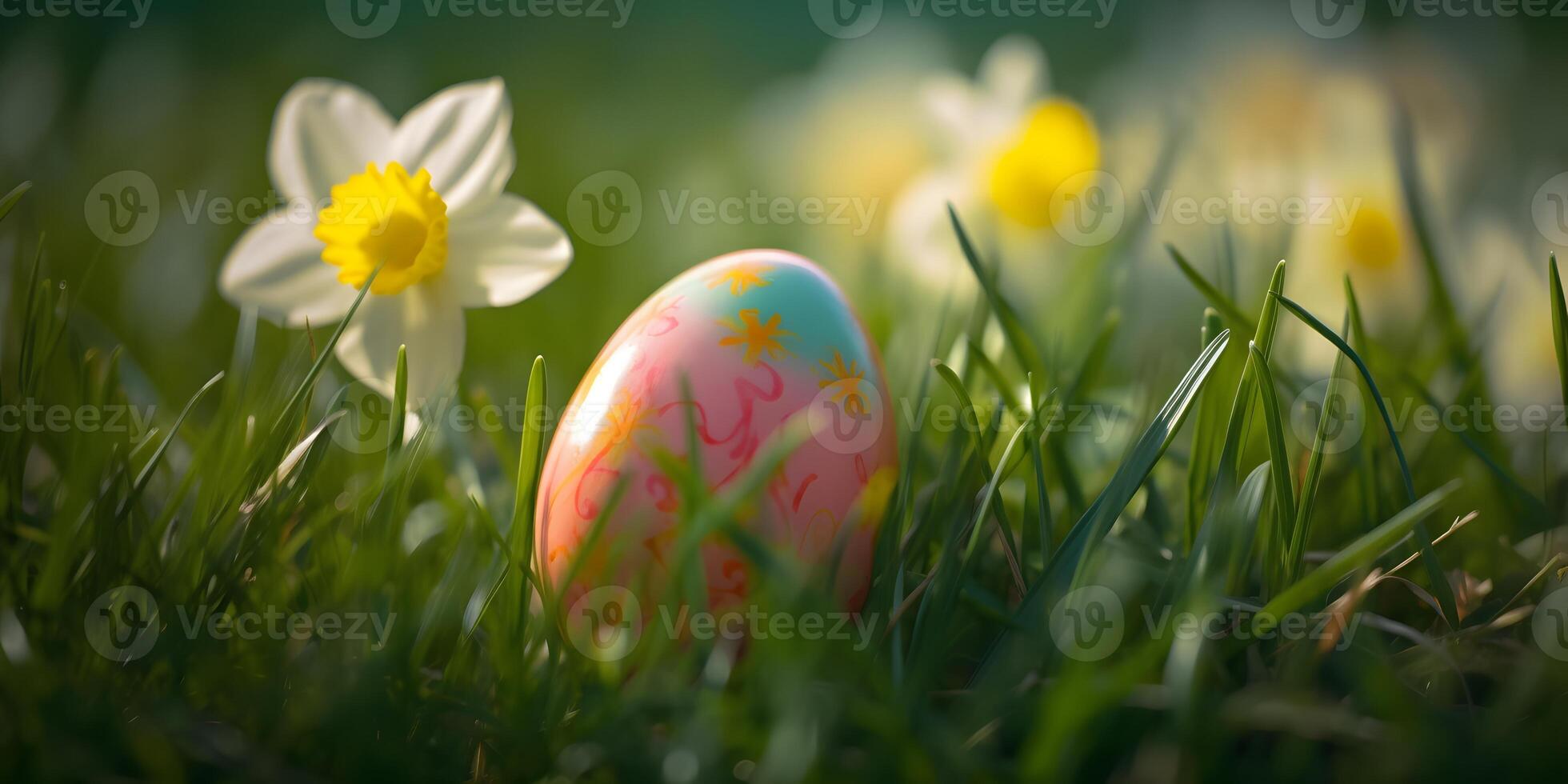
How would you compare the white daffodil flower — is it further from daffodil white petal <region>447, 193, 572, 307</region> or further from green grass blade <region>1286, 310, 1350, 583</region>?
green grass blade <region>1286, 310, 1350, 583</region>

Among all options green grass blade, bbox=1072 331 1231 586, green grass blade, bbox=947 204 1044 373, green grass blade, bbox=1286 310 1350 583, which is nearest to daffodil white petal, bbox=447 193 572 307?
green grass blade, bbox=947 204 1044 373

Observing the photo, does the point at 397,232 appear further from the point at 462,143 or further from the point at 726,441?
the point at 726,441

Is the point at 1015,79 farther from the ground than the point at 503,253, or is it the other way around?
the point at 1015,79

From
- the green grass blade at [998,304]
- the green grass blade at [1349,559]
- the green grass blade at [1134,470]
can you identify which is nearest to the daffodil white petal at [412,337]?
the green grass blade at [998,304]

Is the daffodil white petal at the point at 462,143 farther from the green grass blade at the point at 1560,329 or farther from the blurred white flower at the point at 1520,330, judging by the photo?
the blurred white flower at the point at 1520,330

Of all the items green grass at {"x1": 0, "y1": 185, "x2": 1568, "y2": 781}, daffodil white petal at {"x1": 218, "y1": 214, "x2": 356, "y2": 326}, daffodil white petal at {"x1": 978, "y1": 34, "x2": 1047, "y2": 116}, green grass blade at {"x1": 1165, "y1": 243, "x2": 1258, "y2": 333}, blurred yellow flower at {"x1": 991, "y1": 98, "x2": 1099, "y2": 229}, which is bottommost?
green grass at {"x1": 0, "y1": 185, "x2": 1568, "y2": 781}

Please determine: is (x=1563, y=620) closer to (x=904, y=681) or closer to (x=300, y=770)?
(x=904, y=681)

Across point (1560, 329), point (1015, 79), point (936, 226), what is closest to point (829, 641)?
point (1560, 329)
